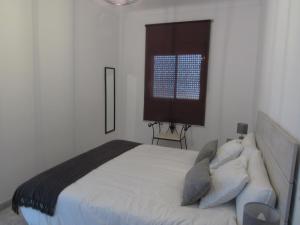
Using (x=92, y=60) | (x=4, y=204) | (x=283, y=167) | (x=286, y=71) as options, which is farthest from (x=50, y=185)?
(x=92, y=60)

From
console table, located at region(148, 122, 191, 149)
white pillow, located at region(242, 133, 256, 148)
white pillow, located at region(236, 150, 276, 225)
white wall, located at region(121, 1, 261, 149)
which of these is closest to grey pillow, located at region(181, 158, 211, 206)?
white pillow, located at region(236, 150, 276, 225)

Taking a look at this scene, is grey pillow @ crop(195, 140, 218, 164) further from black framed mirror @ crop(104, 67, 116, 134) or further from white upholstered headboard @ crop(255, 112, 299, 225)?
black framed mirror @ crop(104, 67, 116, 134)

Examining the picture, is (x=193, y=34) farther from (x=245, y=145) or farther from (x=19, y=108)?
(x=19, y=108)

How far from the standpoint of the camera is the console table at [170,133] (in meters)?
4.08

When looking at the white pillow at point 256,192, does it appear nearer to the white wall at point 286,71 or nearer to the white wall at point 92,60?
the white wall at point 286,71

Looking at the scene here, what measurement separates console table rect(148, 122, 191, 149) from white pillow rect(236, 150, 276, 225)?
7.59ft

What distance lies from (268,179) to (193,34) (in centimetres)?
291

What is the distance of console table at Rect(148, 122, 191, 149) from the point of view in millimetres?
4082

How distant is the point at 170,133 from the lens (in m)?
4.25

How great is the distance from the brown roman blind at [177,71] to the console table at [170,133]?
11 centimetres

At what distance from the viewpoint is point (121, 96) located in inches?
184

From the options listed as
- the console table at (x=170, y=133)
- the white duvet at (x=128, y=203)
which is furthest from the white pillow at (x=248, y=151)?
the console table at (x=170, y=133)

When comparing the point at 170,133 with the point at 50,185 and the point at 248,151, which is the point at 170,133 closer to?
A: the point at 248,151

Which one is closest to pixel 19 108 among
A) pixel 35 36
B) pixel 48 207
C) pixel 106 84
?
pixel 35 36
